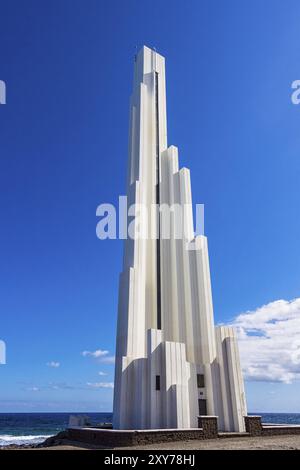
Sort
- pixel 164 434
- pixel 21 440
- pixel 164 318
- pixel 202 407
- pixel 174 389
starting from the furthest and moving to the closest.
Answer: pixel 21 440, pixel 164 318, pixel 202 407, pixel 174 389, pixel 164 434

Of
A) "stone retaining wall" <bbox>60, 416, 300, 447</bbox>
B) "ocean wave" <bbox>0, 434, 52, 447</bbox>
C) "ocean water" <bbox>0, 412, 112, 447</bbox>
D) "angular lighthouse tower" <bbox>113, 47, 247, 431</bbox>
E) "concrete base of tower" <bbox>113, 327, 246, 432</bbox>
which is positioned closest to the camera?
"stone retaining wall" <bbox>60, 416, 300, 447</bbox>

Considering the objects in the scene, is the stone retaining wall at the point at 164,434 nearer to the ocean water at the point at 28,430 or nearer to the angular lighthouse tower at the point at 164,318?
the angular lighthouse tower at the point at 164,318

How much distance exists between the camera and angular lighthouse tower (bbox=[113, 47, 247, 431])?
22680 mm

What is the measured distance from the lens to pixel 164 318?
93.4 ft

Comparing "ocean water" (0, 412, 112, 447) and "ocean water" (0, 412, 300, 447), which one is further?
"ocean water" (0, 412, 300, 447)

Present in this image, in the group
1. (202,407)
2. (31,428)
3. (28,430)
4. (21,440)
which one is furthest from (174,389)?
(31,428)

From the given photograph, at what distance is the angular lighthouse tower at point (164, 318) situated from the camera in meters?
22.7

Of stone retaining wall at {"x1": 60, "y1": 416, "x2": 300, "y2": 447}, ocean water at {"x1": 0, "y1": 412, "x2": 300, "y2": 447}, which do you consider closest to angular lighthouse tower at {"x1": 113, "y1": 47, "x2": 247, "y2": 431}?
stone retaining wall at {"x1": 60, "y1": 416, "x2": 300, "y2": 447}

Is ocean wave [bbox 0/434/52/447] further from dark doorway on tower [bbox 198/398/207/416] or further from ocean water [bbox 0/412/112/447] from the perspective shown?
dark doorway on tower [bbox 198/398/207/416]

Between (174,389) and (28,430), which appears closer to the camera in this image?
(174,389)

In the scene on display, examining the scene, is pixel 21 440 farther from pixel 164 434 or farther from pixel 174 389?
pixel 164 434

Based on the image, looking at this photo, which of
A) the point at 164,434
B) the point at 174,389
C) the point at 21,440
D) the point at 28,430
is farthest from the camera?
the point at 28,430

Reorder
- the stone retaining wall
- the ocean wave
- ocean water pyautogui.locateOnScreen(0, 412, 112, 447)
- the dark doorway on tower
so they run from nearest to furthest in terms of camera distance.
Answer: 1. the stone retaining wall
2. the dark doorway on tower
3. the ocean wave
4. ocean water pyautogui.locateOnScreen(0, 412, 112, 447)
